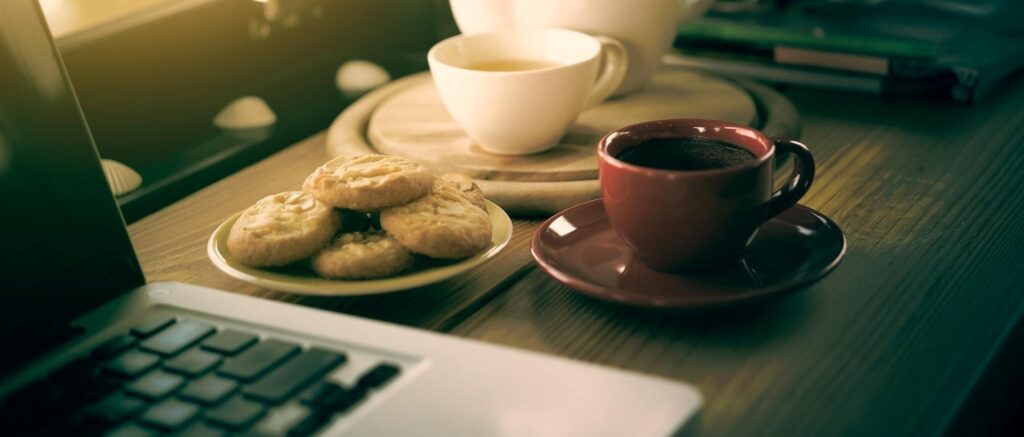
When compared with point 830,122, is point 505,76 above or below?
above

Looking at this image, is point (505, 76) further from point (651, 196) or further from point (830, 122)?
point (830, 122)

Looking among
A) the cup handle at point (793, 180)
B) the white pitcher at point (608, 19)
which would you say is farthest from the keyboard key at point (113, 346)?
the white pitcher at point (608, 19)

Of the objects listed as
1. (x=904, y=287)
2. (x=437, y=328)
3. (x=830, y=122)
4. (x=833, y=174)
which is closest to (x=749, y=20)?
(x=830, y=122)

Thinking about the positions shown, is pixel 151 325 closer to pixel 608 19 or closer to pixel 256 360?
pixel 256 360

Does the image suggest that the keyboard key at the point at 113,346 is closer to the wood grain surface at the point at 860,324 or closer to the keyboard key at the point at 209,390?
the keyboard key at the point at 209,390

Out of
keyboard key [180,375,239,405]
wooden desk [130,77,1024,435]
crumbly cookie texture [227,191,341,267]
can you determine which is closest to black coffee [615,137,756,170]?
wooden desk [130,77,1024,435]
